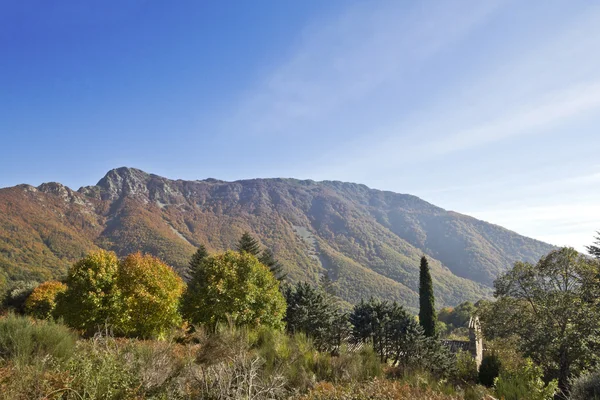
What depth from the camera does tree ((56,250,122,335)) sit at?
13648 mm

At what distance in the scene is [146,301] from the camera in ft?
45.1

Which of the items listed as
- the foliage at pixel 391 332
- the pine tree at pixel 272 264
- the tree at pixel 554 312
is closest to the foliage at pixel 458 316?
the pine tree at pixel 272 264

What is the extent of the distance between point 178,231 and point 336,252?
85430 millimetres

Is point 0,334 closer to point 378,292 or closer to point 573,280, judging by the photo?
point 573,280

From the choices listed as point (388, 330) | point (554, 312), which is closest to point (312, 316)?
point (388, 330)

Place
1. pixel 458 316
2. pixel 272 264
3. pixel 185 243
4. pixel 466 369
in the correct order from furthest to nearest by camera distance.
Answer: pixel 185 243
pixel 458 316
pixel 272 264
pixel 466 369

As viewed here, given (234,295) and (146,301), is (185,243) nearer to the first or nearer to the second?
(146,301)

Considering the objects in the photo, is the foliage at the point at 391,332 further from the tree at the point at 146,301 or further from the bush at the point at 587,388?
the bush at the point at 587,388

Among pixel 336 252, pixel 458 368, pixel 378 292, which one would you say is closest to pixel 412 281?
pixel 378 292

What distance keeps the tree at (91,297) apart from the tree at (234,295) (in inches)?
137

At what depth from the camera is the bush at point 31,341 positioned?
19.5 ft

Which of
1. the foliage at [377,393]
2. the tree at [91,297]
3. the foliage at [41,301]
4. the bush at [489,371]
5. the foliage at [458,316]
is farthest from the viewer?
the foliage at [458,316]

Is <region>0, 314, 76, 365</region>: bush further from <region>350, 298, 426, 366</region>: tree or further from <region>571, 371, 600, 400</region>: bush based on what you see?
<region>350, 298, 426, 366</region>: tree

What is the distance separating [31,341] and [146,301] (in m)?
7.75
